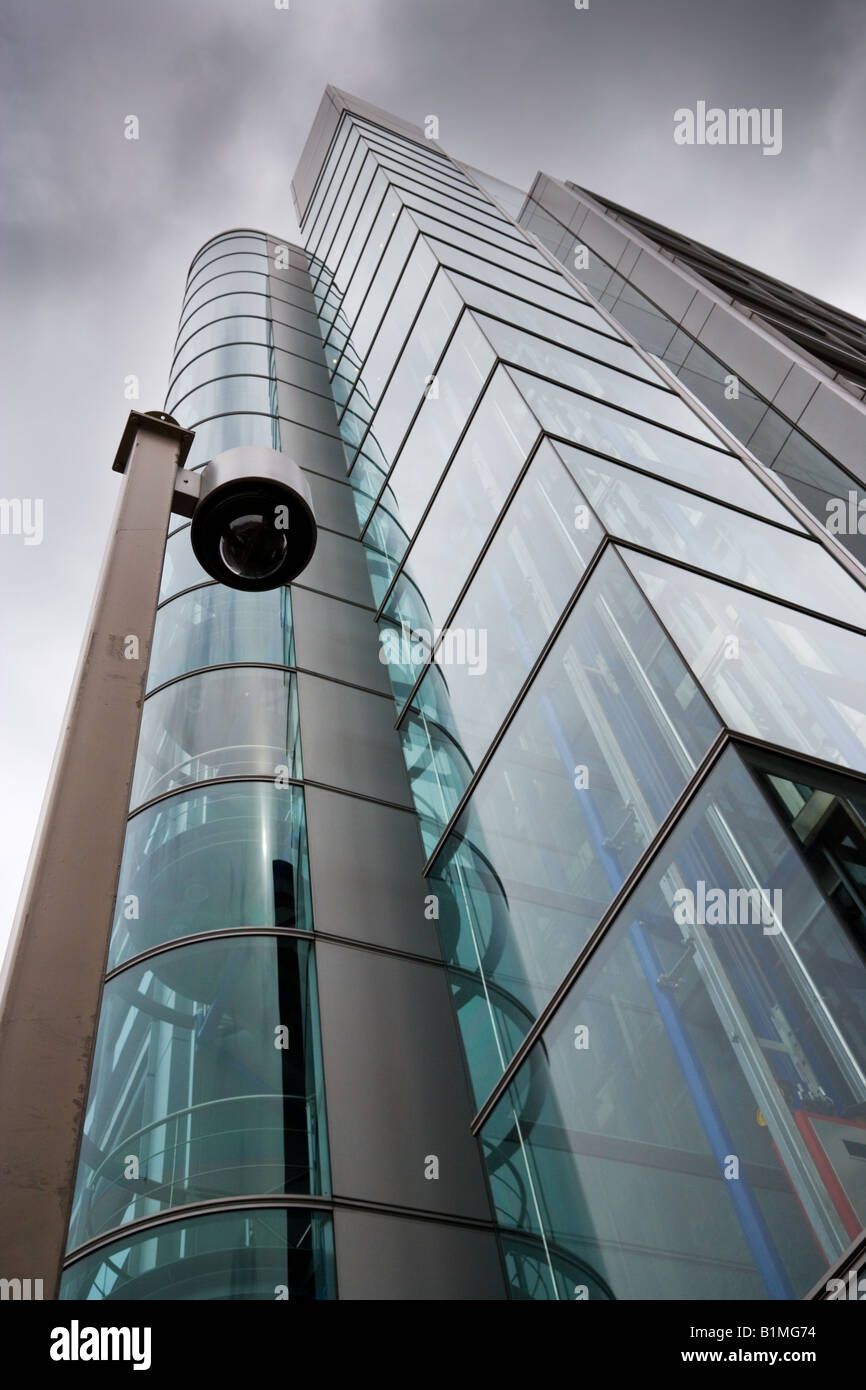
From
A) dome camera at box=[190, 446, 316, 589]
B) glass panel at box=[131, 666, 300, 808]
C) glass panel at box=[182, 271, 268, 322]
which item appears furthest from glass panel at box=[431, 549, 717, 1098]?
glass panel at box=[182, 271, 268, 322]

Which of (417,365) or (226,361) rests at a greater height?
(226,361)

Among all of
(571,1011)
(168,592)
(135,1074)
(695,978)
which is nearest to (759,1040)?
(695,978)

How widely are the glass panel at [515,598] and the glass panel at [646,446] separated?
2.79ft

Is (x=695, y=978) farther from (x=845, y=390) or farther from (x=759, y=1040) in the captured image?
(x=845, y=390)

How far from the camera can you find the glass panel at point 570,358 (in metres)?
10.4

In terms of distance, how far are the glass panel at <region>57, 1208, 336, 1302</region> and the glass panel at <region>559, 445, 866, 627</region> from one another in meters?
4.73

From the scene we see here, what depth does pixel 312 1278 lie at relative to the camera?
5637mm

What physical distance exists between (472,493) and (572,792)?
3919 mm

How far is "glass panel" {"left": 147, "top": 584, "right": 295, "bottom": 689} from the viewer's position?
10133 millimetres

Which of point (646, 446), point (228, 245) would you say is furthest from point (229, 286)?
point (646, 446)

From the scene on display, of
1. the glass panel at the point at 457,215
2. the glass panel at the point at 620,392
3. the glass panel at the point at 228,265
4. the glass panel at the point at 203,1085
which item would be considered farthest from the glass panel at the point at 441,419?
the glass panel at the point at 228,265

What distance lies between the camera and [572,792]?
6.42m

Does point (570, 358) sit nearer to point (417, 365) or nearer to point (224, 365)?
point (417, 365)

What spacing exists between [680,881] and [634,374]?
8194 millimetres
